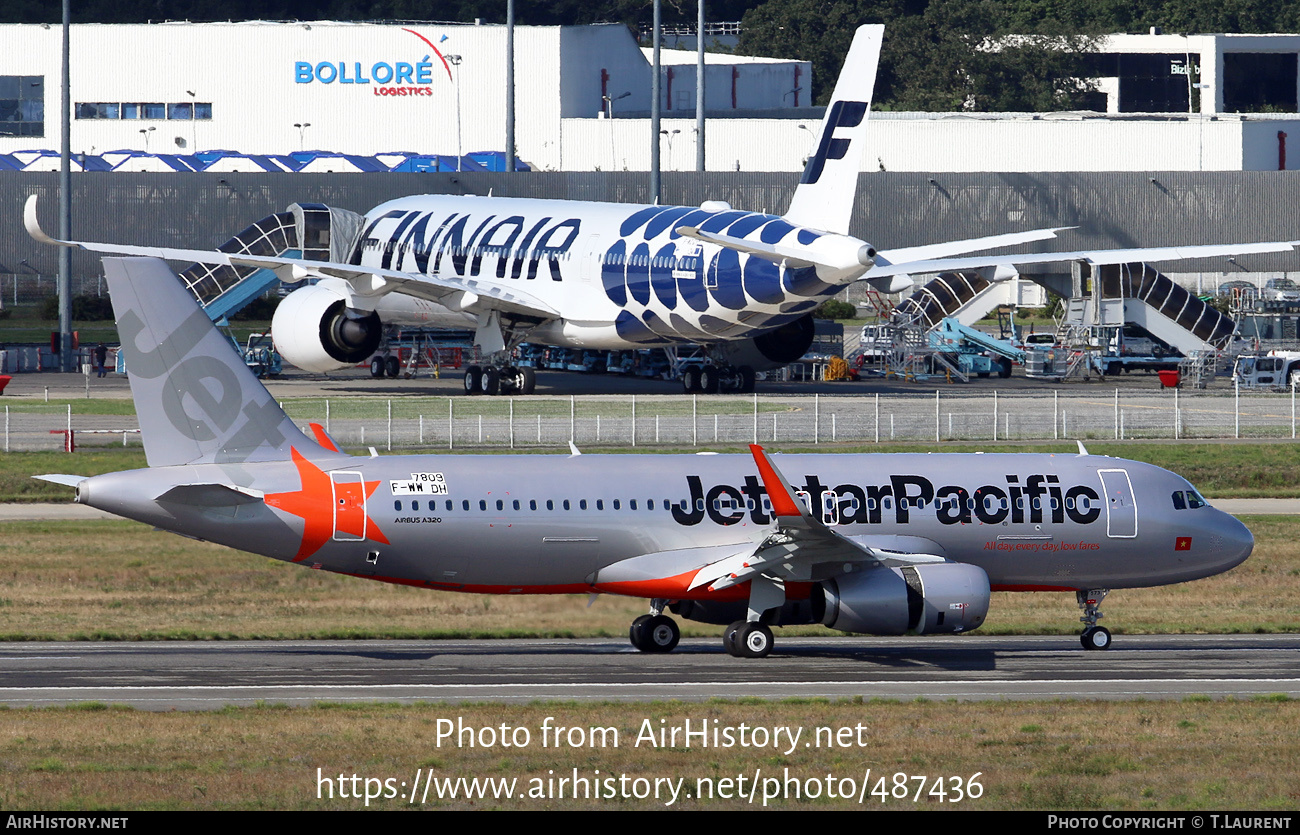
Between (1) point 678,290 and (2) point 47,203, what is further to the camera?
(2) point 47,203

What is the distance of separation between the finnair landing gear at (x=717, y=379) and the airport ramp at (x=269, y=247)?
17681 mm

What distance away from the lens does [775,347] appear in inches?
2751

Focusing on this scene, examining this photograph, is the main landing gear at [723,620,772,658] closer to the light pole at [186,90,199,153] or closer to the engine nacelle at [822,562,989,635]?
the engine nacelle at [822,562,989,635]

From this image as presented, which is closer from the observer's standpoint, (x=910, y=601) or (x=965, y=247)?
(x=910, y=601)

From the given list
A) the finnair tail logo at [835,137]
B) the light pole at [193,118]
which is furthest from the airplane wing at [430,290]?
the light pole at [193,118]

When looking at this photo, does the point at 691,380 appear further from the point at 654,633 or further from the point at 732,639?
the point at 732,639

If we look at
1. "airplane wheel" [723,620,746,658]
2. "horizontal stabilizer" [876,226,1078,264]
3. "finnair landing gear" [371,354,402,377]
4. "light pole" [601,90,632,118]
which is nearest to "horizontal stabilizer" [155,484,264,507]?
"airplane wheel" [723,620,746,658]

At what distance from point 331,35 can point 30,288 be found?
32201mm

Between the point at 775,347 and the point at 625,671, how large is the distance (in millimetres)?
43033

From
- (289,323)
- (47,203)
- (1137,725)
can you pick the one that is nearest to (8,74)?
(47,203)

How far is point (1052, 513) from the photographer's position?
30391 mm

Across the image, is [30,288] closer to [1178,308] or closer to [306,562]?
[1178,308]

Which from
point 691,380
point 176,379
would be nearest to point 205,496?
point 176,379

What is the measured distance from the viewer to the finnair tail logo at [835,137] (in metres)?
62.6
